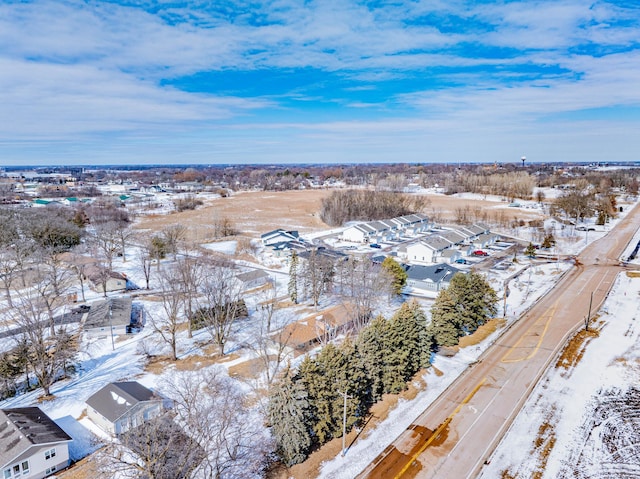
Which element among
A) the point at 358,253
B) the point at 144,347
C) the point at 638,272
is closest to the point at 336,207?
the point at 358,253

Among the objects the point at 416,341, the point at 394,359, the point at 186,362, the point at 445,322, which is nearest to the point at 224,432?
the point at 394,359

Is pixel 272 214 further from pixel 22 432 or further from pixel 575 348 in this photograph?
pixel 22 432

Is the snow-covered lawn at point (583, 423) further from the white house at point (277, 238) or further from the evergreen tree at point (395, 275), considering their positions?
the white house at point (277, 238)

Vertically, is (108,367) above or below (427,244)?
below

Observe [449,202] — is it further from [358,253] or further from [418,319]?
[418,319]

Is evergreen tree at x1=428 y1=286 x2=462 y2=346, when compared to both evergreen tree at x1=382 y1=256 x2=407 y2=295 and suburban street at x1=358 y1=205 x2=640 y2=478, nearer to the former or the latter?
suburban street at x1=358 y1=205 x2=640 y2=478

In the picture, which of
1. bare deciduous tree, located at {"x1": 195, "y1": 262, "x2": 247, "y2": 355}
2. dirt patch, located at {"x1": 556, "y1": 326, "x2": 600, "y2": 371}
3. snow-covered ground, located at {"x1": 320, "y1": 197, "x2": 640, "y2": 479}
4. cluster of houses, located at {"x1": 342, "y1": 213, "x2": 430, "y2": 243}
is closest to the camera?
snow-covered ground, located at {"x1": 320, "y1": 197, "x2": 640, "y2": 479}

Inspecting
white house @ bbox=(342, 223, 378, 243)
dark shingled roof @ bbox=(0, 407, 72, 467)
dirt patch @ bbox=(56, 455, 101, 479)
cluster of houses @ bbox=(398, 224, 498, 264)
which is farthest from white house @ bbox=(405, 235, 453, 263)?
dark shingled roof @ bbox=(0, 407, 72, 467)
